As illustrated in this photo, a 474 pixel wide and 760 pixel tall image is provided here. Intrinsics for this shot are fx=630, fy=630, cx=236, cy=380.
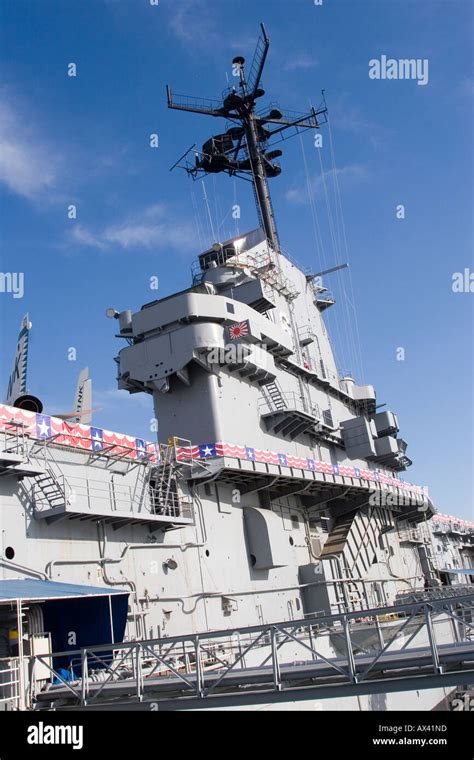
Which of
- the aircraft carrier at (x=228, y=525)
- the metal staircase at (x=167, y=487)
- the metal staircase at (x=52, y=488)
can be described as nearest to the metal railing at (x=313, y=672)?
the aircraft carrier at (x=228, y=525)

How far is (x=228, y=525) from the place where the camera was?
2217cm

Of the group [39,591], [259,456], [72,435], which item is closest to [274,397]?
[259,456]

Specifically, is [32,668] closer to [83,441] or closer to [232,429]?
[83,441]

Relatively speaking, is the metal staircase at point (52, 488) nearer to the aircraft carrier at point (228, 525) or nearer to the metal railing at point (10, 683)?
the aircraft carrier at point (228, 525)

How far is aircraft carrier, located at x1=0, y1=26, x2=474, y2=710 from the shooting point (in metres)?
11.1

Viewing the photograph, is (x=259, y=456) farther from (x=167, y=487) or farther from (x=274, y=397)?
(x=274, y=397)

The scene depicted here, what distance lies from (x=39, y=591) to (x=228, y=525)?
10229 millimetres
